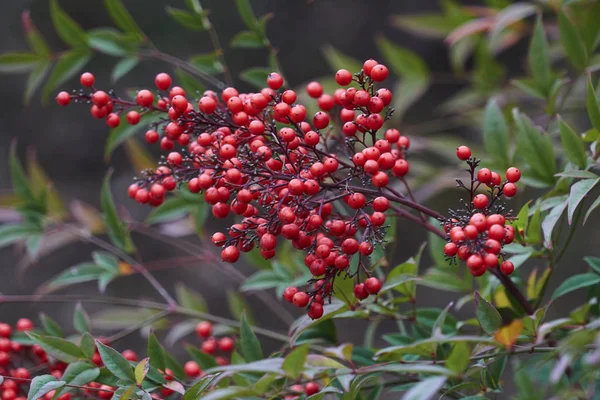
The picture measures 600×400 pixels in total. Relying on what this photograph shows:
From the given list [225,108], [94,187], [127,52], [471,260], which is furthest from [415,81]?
[94,187]

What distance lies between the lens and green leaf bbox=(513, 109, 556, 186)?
1.11 meters

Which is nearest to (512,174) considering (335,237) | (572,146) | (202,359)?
(572,146)

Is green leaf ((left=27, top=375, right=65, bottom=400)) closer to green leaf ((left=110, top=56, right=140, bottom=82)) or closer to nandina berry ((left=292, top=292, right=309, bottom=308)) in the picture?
nandina berry ((left=292, top=292, right=309, bottom=308))

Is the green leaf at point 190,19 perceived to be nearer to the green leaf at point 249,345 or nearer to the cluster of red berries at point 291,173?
the cluster of red berries at point 291,173

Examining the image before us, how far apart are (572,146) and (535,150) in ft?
0.36

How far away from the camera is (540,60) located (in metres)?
1.29

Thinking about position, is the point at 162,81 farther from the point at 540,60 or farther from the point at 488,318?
the point at 540,60

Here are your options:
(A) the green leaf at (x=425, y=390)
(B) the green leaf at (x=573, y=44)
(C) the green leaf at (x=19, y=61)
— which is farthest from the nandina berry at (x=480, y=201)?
(C) the green leaf at (x=19, y=61)

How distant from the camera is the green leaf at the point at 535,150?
1.11m

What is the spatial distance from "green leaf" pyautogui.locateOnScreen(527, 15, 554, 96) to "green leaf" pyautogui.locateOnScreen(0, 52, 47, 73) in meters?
1.10

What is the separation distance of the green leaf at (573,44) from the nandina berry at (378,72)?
1.87 ft

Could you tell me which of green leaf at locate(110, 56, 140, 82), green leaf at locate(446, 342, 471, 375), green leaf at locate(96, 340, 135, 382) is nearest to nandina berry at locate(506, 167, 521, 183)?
green leaf at locate(446, 342, 471, 375)

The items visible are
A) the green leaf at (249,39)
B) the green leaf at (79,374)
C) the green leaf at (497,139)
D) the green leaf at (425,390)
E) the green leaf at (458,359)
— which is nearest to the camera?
the green leaf at (425,390)

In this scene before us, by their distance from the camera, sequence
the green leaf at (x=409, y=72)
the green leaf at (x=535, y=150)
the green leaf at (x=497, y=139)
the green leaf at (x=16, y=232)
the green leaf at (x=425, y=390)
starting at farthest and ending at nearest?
the green leaf at (x=409, y=72) → the green leaf at (x=16, y=232) → the green leaf at (x=497, y=139) → the green leaf at (x=535, y=150) → the green leaf at (x=425, y=390)
